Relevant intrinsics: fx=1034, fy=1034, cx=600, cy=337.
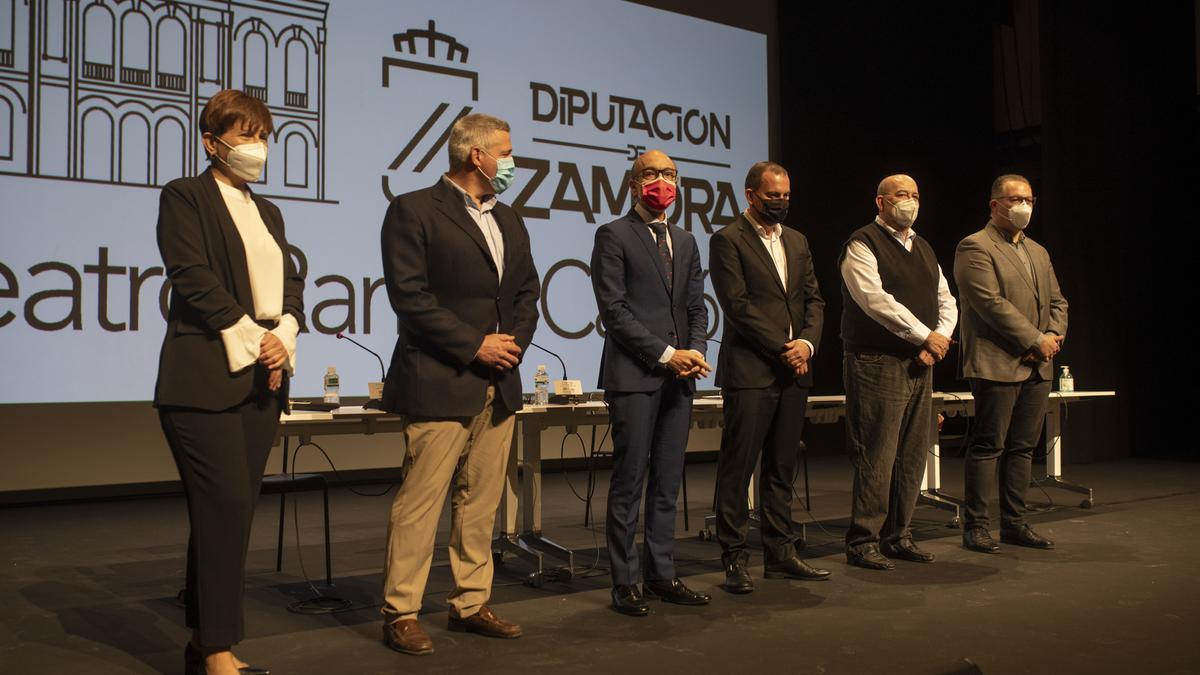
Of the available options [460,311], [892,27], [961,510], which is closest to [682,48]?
[892,27]

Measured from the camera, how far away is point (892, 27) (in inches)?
345

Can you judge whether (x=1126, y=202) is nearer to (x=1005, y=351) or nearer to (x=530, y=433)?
(x=1005, y=351)

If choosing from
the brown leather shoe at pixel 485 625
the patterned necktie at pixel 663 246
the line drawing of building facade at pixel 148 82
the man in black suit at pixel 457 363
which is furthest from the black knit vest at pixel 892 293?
the line drawing of building facade at pixel 148 82

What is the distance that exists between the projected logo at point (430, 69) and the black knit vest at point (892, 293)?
3227 mm

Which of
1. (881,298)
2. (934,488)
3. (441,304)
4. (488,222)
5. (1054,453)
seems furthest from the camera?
(1054,453)

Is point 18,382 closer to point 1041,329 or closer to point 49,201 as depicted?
point 49,201

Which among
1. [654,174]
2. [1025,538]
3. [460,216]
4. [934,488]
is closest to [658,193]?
[654,174]

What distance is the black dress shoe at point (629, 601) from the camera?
3084 millimetres

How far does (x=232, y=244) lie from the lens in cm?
237

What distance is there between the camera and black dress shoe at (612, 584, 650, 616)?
3084 millimetres

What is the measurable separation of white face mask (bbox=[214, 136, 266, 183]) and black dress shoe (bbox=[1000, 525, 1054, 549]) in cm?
337

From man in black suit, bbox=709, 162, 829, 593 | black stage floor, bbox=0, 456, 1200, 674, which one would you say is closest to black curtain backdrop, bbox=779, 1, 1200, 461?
black stage floor, bbox=0, 456, 1200, 674

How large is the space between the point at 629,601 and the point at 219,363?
1437 millimetres

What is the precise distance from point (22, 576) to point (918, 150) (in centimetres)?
752
